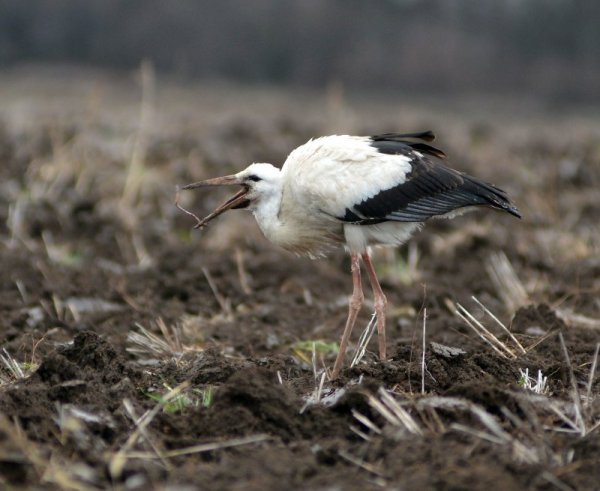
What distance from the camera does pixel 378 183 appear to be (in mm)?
6777

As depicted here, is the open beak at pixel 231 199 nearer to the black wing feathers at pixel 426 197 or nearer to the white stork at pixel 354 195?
the white stork at pixel 354 195

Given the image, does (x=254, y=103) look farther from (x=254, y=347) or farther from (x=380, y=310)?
(x=380, y=310)

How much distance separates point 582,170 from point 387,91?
1679cm

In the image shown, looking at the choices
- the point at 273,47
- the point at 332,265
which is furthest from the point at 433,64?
the point at 332,265

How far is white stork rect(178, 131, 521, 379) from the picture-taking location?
21.9 feet

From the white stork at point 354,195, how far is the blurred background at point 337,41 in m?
25.2

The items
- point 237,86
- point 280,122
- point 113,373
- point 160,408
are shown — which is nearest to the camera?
point 160,408

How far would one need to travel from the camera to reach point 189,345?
7711mm

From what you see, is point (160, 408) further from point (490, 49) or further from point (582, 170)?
point (490, 49)

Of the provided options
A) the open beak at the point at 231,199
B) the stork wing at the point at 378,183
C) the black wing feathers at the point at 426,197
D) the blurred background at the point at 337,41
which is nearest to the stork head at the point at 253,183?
the open beak at the point at 231,199

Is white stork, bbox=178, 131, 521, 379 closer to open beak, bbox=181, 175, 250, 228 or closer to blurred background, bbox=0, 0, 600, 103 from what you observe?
open beak, bbox=181, 175, 250, 228

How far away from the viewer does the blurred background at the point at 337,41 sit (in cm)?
3328

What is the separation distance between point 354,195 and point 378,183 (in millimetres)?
213

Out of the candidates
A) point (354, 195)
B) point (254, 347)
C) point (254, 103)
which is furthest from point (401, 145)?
point (254, 103)
